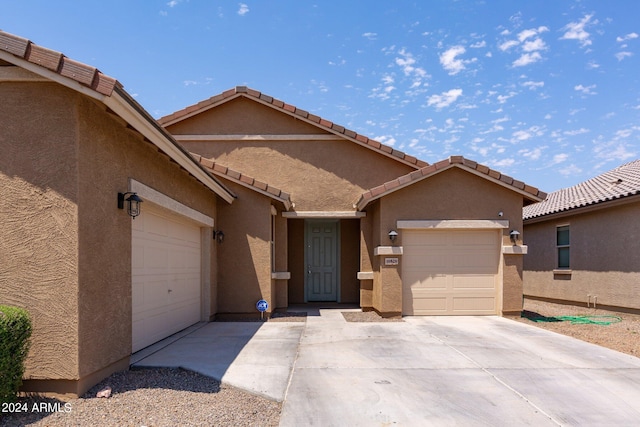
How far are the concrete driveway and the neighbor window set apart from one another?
20.1 feet

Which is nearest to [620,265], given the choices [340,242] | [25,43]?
[340,242]

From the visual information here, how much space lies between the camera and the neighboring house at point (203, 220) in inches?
171

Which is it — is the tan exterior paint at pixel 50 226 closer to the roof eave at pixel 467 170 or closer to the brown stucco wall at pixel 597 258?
the roof eave at pixel 467 170

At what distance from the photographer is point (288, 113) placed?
11.6 m

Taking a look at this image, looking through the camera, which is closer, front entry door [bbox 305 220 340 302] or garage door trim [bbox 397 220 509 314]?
garage door trim [bbox 397 220 509 314]

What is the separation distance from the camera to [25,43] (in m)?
4.14

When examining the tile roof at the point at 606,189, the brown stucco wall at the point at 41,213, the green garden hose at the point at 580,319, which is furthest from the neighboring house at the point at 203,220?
→ the tile roof at the point at 606,189

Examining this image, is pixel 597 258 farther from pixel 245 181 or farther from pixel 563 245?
pixel 245 181

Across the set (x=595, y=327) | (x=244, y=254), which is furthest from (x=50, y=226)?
(x=595, y=327)

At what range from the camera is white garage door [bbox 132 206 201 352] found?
6.16 m

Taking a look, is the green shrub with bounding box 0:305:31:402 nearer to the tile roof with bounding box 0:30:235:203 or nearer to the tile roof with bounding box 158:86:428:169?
the tile roof with bounding box 0:30:235:203

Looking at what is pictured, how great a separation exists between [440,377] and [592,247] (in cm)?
922

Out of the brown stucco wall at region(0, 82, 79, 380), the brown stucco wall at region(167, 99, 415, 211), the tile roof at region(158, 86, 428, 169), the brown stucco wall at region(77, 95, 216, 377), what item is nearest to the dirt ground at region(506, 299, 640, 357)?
the brown stucco wall at region(167, 99, 415, 211)

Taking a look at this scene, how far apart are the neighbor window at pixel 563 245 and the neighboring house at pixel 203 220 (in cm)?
411
